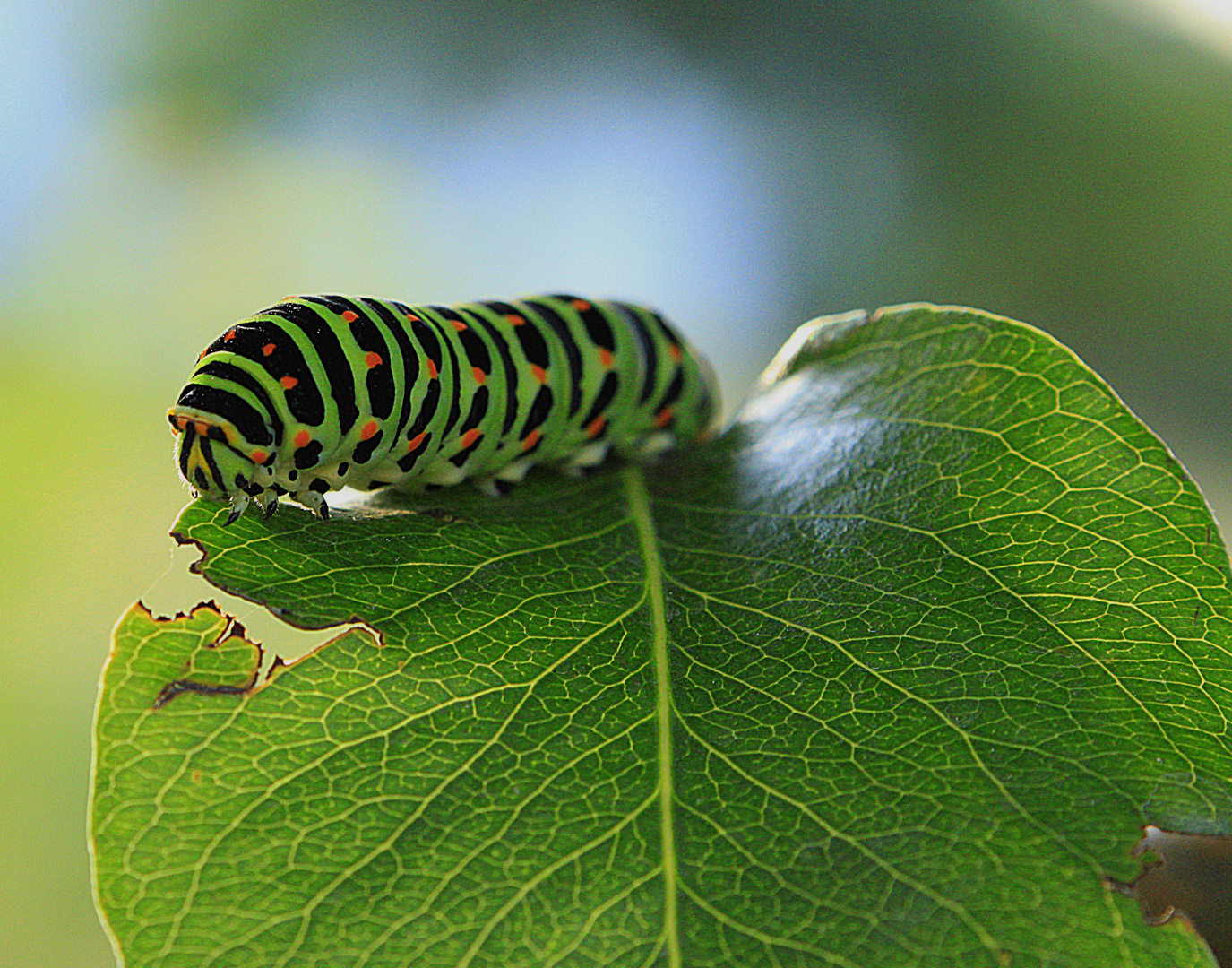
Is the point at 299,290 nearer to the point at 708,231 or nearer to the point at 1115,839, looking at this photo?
the point at 708,231

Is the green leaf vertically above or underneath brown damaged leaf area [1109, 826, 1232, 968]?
above

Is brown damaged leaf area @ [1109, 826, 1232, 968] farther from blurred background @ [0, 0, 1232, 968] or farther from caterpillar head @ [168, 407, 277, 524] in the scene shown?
blurred background @ [0, 0, 1232, 968]

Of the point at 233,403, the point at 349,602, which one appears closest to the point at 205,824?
the point at 349,602

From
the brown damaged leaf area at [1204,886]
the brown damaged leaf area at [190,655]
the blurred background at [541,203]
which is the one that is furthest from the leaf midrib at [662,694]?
the blurred background at [541,203]

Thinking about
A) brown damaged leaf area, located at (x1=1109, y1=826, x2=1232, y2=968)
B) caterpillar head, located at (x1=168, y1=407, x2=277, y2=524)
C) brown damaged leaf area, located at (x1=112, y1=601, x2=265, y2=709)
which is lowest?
brown damaged leaf area, located at (x1=1109, y1=826, x2=1232, y2=968)

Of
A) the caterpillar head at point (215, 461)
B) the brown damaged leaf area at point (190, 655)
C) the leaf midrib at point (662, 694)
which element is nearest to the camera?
the leaf midrib at point (662, 694)

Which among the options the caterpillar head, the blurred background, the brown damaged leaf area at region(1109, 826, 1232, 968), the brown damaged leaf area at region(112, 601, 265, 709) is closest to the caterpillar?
the caterpillar head

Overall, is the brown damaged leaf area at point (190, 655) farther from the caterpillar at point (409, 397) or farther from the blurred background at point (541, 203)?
the blurred background at point (541, 203)
